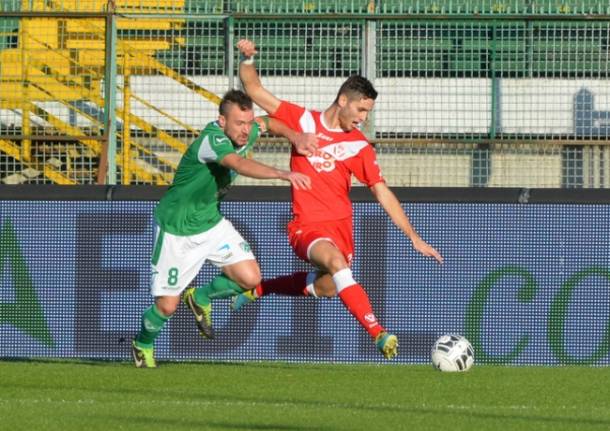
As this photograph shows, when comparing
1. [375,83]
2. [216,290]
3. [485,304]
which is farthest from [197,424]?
[375,83]

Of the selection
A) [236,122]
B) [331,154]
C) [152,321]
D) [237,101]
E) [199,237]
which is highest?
[237,101]

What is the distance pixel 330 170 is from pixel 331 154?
4.6 inches

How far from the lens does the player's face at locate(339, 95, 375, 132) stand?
33.2 feet

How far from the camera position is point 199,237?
10352 mm

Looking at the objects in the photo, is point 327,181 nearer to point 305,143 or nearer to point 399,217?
point 399,217

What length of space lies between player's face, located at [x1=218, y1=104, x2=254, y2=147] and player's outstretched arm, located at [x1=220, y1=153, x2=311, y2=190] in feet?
1.34

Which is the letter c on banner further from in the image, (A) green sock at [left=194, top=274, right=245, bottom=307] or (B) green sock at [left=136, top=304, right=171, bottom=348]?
(B) green sock at [left=136, top=304, right=171, bottom=348]

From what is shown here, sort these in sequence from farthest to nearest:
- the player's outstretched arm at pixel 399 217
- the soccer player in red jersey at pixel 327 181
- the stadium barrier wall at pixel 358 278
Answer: the stadium barrier wall at pixel 358 278 → the soccer player in red jersey at pixel 327 181 → the player's outstretched arm at pixel 399 217

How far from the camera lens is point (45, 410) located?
7418 mm

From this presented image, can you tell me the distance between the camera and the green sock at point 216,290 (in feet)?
33.9

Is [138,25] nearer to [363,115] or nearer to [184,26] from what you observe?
[184,26]

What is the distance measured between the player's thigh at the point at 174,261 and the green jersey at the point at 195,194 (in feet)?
0.22

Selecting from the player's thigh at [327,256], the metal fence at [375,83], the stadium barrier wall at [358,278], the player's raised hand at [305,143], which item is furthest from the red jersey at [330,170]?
the metal fence at [375,83]

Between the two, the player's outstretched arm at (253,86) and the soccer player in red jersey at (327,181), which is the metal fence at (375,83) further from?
the soccer player in red jersey at (327,181)
